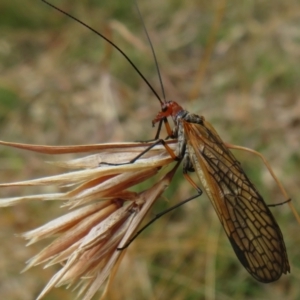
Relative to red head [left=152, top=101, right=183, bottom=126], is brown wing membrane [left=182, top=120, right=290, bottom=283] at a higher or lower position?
lower

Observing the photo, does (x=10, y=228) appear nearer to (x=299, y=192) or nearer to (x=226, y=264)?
(x=226, y=264)

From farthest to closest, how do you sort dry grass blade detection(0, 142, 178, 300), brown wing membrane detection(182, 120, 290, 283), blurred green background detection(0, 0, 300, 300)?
blurred green background detection(0, 0, 300, 300), brown wing membrane detection(182, 120, 290, 283), dry grass blade detection(0, 142, 178, 300)

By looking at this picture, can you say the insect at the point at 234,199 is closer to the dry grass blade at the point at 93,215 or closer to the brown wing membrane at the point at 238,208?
the brown wing membrane at the point at 238,208

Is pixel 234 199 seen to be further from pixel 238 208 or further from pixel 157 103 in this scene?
pixel 157 103

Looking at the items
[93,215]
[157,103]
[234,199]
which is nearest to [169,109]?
[234,199]

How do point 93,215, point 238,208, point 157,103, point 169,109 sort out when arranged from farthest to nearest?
point 157,103
point 169,109
point 238,208
point 93,215

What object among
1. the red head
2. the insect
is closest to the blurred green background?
the red head

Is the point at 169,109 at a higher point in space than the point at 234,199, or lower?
higher

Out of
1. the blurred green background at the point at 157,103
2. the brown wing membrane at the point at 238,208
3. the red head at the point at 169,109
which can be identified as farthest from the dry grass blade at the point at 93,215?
the blurred green background at the point at 157,103

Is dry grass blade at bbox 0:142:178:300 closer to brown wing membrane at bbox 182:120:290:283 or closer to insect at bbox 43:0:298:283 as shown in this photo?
insect at bbox 43:0:298:283
